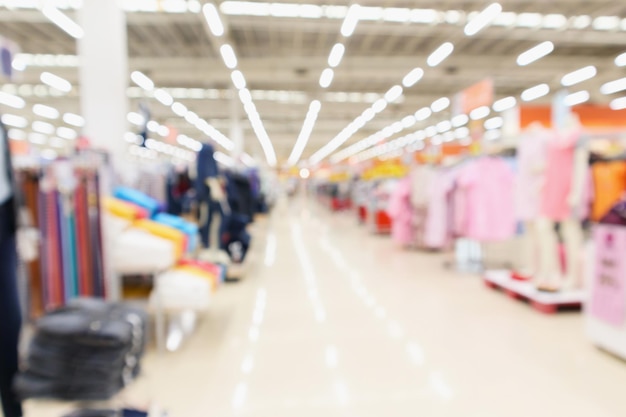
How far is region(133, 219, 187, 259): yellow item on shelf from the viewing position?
3254 mm

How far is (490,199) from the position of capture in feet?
18.5

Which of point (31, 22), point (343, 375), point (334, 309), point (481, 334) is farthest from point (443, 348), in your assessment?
point (31, 22)

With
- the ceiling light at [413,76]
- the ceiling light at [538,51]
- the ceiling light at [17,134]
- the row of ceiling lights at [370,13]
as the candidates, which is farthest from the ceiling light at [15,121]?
the ceiling light at [538,51]

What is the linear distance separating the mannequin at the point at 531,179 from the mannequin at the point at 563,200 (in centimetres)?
8

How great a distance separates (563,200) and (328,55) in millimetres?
9888

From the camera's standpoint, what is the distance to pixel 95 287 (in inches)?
119

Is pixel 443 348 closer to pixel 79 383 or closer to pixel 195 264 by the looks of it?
pixel 195 264

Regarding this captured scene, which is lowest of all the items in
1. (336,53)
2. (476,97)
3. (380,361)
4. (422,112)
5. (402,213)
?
(380,361)

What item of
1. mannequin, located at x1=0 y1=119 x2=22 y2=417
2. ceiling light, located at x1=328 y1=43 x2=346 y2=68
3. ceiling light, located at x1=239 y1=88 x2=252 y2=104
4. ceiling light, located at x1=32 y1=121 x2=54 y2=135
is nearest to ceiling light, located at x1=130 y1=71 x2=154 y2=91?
ceiling light, located at x1=239 y1=88 x2=252 y2=104

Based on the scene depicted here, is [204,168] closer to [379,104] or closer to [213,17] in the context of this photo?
[213,17]

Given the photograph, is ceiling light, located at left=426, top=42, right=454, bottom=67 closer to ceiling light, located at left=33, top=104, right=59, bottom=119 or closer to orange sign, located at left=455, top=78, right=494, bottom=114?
orange sign, located at left=455, top=78, right=494, bottom=114

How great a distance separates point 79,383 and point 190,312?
9.13 feet

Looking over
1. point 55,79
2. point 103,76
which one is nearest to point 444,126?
point 55,79

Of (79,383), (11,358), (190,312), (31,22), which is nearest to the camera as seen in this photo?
(79,383)
